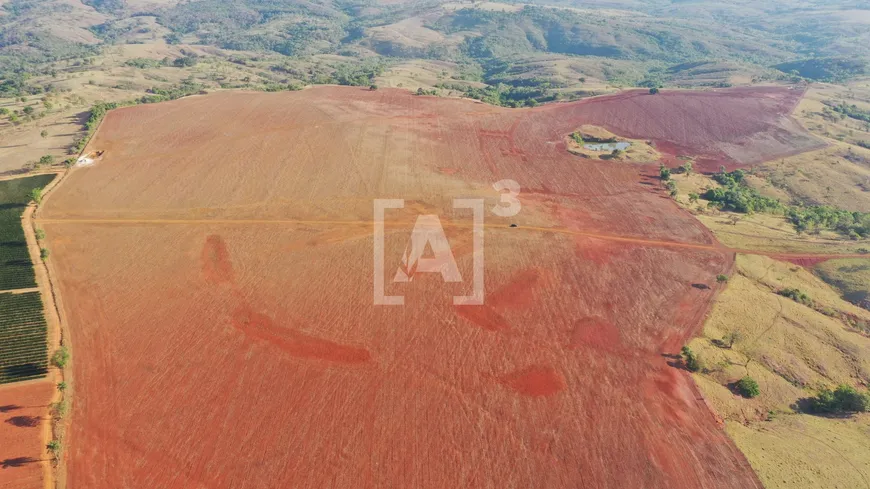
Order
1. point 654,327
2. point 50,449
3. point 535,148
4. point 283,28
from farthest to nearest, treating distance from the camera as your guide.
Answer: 1. point 283,28
2. point 535,148
3. point 654,327
4. point 50,449

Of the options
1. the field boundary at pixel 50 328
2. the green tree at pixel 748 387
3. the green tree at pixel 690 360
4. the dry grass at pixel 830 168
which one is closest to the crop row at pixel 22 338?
the field boundary at pixel 50 328

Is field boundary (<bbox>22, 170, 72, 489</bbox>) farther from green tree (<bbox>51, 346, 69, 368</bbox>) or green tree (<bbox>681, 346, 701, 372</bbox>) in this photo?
green tree (<bbox>681, 346, 701, 372</bbox>)

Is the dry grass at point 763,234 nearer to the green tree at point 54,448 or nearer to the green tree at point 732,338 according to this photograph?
the green tree at point 732,338

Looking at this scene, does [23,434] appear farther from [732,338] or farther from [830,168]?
[830,168]

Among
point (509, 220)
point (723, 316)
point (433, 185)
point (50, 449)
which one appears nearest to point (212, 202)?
point (433, 185)

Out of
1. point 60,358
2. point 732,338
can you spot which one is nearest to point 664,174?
point 732,338

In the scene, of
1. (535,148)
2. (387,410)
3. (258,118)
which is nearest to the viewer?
(387,410)

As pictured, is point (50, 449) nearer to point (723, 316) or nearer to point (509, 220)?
point (509, 220)
